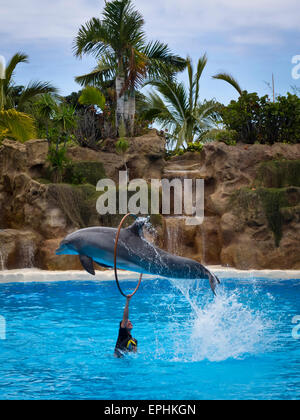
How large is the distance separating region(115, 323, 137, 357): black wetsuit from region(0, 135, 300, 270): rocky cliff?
737cm

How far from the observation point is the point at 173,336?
328 inches

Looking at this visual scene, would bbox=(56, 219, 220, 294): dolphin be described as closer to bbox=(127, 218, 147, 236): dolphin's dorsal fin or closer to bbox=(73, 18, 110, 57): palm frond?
bbox=(127, 218, 147, 236): dolphin's dorsal fin

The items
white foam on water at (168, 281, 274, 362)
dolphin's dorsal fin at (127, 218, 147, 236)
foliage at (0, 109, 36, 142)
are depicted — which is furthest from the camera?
foliage at (0, 109, 36, 142)

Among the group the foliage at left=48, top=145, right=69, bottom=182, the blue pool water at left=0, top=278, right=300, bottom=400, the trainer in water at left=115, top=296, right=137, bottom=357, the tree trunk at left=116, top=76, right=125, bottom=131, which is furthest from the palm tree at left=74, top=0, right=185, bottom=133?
the trainer in water at left=115, top=296, right=137, bottom=357

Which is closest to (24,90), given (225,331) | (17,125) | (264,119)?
(17,125)

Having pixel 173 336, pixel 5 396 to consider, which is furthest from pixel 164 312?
pixel 5 396

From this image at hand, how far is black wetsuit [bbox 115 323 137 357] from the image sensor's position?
6.62m

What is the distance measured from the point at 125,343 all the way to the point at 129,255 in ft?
5.81

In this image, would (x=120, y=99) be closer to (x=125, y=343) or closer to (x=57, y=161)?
(x=57, y=161)

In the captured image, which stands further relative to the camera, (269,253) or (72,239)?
(269,253)

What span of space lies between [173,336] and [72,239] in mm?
3471

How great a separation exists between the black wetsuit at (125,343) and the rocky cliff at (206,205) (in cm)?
737

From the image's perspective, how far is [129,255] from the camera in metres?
5.43
